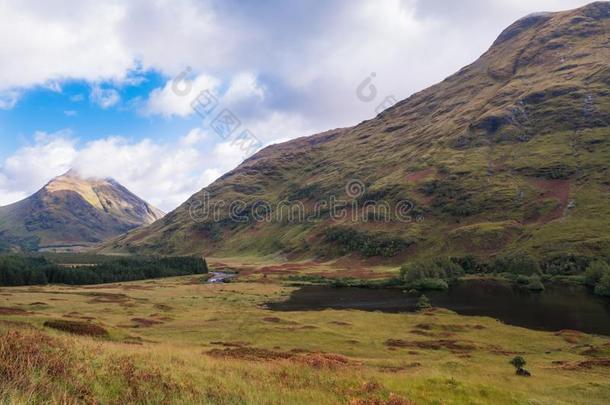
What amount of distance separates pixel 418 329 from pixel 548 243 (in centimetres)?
11555

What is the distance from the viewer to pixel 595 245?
146 metres

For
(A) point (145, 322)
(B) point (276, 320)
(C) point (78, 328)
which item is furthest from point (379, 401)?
(B) point (276, 320)

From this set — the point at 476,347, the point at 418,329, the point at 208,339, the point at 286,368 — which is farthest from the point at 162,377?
the point at 418,329

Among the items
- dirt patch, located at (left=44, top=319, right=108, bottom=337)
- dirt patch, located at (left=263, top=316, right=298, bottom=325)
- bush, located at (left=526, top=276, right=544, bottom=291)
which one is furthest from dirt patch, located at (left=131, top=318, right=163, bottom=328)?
bush, located at (left=526, top=276, right=544, bottom=291)

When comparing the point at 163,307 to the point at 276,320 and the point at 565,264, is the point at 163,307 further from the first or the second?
the point at 565,264

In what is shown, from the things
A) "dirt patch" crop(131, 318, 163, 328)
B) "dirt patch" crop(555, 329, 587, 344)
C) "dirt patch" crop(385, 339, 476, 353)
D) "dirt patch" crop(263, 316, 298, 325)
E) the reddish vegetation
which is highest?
the reddish vegetation

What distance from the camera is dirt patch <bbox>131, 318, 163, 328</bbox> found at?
6284 cm

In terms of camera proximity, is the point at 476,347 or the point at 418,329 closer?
the point at 476,347

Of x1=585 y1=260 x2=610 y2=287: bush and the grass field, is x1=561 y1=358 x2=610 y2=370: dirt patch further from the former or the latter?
x1=585 y1=260 x2=610 y2=287: bush

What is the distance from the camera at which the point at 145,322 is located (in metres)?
66.2

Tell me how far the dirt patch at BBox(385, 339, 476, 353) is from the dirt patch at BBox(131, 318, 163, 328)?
1354 inches

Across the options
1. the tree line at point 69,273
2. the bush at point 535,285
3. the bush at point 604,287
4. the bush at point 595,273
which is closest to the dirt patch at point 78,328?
the bush at point 604,287

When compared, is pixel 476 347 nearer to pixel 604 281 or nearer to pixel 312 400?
pixel 312 400

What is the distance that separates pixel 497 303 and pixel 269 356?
267ft
